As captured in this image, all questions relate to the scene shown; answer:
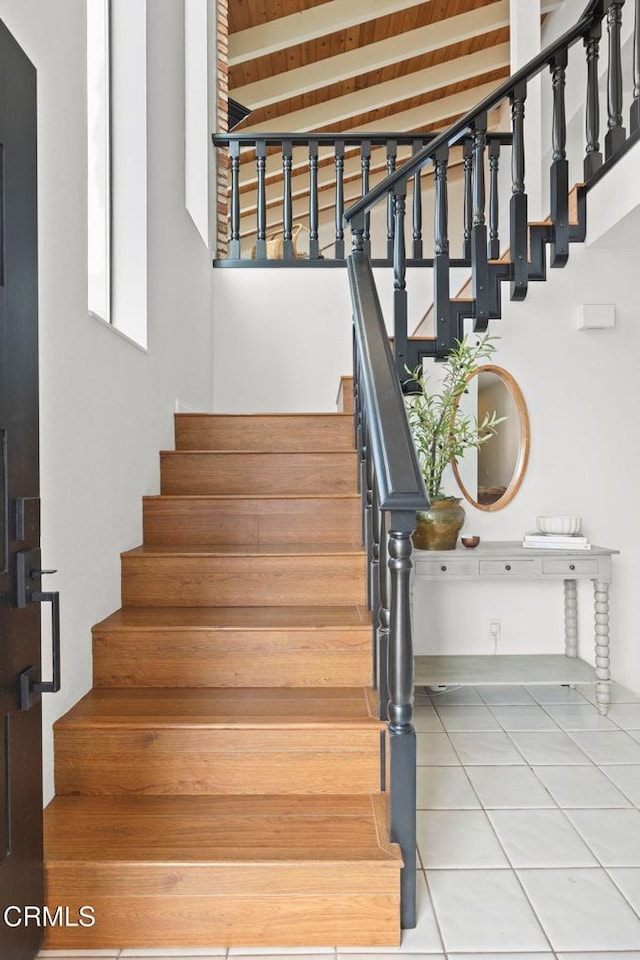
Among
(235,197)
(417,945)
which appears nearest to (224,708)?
(417,945)

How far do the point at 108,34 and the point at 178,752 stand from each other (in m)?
2.82

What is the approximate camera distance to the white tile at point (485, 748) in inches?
108

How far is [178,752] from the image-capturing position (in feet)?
6.20

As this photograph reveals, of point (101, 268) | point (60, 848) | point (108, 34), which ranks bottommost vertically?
point (60, 848)

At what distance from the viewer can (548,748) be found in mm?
2879

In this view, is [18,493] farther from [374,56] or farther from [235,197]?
[374,56]

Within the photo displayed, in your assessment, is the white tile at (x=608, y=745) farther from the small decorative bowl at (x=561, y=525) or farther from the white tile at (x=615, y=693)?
the small decorative bowl at (x=561, y=525)

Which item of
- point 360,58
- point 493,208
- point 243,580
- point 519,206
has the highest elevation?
point 360,58

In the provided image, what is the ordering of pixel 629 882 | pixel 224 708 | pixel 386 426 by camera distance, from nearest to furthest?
pixel 386 426
pixel 629 882
pixel 224 708

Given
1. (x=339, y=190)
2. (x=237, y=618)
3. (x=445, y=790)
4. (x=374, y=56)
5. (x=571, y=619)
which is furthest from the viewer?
(x=374, y=56)

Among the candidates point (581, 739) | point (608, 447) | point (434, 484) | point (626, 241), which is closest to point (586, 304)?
point (626, 241)

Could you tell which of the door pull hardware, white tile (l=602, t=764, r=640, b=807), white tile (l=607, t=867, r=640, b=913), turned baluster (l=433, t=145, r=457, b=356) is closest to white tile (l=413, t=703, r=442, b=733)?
white tile (l=602, t=764, r=640, b=807)

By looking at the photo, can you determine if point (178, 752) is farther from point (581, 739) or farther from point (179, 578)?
point (581, 739)

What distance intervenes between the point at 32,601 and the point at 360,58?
6.19 metres
